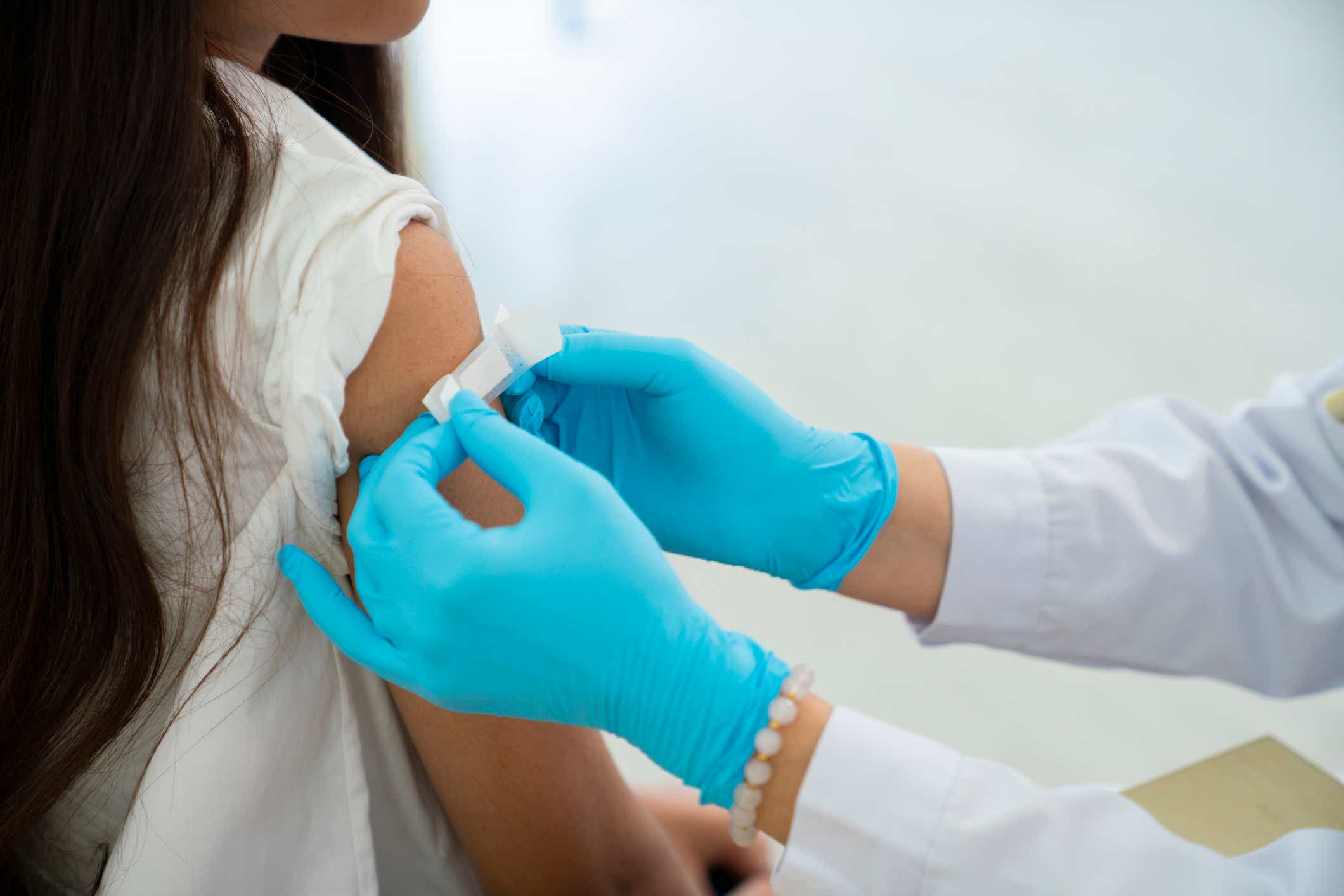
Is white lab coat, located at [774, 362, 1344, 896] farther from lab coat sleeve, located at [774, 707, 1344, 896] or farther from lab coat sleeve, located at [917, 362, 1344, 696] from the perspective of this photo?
lab coat sleeve, located at [774, 707, 1344, 896]

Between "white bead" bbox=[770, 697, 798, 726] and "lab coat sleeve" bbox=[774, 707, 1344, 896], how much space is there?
36mm

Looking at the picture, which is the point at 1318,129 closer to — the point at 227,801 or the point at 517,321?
the point at 517,321

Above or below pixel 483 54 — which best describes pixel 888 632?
below

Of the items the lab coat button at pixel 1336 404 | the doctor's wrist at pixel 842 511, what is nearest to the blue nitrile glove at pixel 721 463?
the doctor's wrist at pixel 842 511

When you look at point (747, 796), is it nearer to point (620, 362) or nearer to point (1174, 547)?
point (620, 362)

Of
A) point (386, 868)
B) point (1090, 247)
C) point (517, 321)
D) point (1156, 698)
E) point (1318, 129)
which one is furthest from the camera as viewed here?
point (1318, 129)

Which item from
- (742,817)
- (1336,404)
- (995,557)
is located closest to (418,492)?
(742,817)

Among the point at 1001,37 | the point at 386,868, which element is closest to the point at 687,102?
the point at 1001,37

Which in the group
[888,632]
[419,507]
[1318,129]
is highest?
[1318,129]

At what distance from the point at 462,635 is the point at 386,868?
1.17 ft

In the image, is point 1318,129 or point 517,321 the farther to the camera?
point 1318,129

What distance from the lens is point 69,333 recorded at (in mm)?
636

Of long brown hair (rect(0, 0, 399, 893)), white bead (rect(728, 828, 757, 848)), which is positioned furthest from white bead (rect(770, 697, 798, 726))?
long brown hair (rect(0, 0, 399, 893))

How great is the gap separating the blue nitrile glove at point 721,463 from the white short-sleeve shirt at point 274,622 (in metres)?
0.25
